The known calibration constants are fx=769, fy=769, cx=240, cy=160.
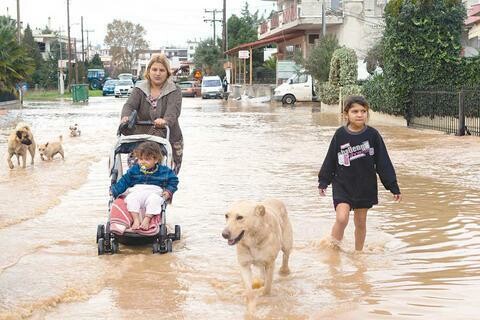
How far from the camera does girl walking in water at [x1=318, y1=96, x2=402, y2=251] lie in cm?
702

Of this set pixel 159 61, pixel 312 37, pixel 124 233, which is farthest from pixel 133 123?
pixel 312 37

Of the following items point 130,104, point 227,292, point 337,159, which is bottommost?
point 227,292

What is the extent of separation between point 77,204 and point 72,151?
26.9 feet

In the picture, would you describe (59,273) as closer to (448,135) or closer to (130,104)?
(130,104)

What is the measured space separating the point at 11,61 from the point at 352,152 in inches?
1054

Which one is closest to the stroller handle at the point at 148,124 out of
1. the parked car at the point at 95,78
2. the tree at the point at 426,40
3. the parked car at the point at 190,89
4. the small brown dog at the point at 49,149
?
the small brown dog at the point at 49,149

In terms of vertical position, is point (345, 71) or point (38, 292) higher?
point (345, 71)

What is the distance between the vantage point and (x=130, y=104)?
27.5ft

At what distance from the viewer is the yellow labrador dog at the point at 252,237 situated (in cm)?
562

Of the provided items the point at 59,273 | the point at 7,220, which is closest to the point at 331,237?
the point at 59,273

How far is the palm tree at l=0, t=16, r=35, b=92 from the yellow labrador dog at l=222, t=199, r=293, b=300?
2490 centimetres

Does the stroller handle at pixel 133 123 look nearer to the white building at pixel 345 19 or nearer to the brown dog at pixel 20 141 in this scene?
the brown dog at pixel 20 141

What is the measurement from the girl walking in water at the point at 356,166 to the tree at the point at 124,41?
4806 inches

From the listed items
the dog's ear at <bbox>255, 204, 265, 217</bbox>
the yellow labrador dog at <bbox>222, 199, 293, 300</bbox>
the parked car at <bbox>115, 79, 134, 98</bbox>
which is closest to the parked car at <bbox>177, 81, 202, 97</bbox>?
the parked car at <bbox>115, 79, 134, 98</bbox>
